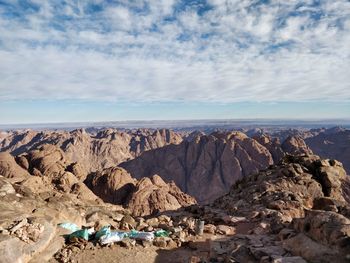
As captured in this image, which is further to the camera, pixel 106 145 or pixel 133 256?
pixel 106 145

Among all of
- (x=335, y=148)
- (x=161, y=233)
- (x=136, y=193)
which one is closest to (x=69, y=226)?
(x=161, y=233)

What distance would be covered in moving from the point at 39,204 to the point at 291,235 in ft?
53.6

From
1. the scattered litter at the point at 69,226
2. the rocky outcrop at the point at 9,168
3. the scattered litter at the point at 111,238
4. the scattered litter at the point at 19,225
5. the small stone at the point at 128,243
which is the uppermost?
the scattered litter at the point at 19,225

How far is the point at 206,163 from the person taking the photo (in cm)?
13675

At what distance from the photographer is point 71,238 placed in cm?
1856

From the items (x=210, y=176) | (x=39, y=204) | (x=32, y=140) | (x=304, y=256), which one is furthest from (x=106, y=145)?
(x=304, y=256)

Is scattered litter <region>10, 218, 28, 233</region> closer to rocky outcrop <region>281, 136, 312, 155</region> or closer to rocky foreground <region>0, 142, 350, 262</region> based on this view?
rocky foreground <region>0, 142, 350, 262</region>

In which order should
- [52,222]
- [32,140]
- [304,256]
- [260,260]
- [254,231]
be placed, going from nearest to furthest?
[304,256], [260,260], [52,222], [254,231], [32,140]

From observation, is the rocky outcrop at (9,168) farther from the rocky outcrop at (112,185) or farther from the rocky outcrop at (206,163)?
the rocky outcrop at (206,163)

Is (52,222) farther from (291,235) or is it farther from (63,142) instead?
(63,142)

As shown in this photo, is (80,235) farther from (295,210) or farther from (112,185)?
(112,185)

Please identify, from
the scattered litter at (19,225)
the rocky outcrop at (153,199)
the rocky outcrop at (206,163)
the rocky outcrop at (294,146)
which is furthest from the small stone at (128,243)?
the rocky outcrop at (294,146)

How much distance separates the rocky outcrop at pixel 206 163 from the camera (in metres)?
126

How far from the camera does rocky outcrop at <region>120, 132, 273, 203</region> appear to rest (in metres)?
126
